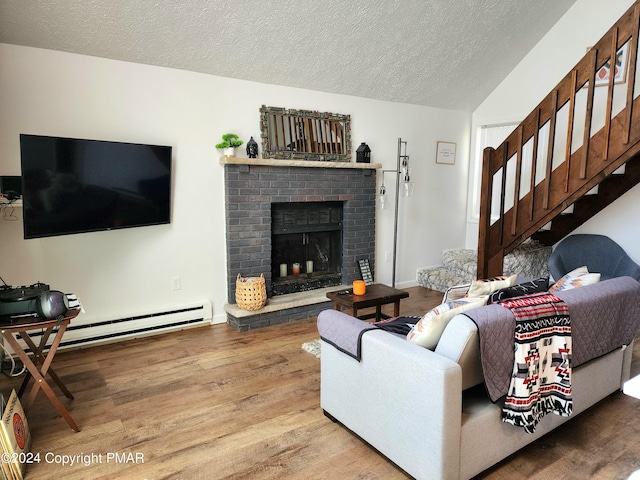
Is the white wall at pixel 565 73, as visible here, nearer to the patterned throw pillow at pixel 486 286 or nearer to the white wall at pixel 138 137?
the white wall at pixel 138 137

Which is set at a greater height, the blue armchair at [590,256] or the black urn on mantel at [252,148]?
the black urn on mantel at [252,148]

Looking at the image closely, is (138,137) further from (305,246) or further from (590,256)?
(590,256)

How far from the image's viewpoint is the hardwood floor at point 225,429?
2.00m

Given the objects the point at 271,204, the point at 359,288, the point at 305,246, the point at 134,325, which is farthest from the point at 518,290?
the point at 134,325

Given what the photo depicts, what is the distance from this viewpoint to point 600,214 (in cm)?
474

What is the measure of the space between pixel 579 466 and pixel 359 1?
340cm

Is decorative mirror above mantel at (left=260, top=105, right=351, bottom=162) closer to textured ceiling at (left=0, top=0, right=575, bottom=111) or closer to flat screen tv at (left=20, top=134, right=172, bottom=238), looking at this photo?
textured ceiling at (left=0, top=0, right=575, bottom=111)

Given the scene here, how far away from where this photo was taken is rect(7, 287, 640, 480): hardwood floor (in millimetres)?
2002

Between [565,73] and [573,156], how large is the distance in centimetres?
174

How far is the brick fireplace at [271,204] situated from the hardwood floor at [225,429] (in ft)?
2.70

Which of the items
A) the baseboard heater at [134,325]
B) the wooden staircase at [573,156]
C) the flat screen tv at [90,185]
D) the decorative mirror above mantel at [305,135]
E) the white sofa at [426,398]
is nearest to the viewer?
the white sofa at [426,398]

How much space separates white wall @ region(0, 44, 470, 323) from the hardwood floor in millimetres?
634

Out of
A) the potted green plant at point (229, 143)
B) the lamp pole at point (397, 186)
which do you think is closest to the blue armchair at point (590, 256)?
the lamp pole at point (397, 186)

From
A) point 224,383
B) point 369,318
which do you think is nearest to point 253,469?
point 224,383
